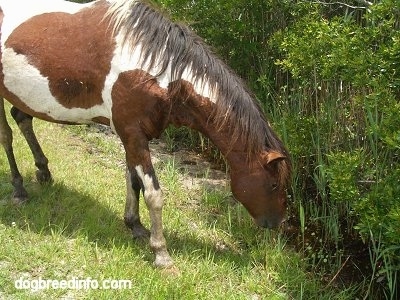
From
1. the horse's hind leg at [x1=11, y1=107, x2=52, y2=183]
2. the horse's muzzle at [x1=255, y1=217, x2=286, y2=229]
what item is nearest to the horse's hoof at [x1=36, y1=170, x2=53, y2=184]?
the horse's hind leg at [x1=11, y1=107, x2=52, y2=183]

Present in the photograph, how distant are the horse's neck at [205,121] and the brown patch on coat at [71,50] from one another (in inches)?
22.3

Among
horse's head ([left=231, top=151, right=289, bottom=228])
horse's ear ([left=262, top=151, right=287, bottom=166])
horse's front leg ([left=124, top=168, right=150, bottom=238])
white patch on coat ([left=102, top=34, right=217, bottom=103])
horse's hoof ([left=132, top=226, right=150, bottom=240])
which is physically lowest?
horse's hoof ([left=132, top=226, right=150, bottom=240])

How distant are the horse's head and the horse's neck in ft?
0.36

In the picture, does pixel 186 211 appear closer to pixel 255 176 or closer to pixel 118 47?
Answer: pixel 255 176

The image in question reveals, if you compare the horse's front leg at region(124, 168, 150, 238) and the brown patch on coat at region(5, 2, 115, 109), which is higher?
the brown patch on coat at region(5, 2, 115, 109)

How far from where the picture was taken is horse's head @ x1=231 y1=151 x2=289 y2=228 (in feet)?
12.0

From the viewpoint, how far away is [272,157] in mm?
3562

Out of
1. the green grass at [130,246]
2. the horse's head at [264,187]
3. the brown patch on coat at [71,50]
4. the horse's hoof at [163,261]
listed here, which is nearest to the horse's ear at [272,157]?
the horse's head at [264,187]

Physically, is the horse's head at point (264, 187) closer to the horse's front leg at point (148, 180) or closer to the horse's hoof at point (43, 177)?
the horse's front leg at point (148, 180)

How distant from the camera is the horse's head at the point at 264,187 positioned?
3652 millimetres

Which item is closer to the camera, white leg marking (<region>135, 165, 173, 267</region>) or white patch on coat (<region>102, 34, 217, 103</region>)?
white patch on coat (<region>102, 34, 217, 103</region>)

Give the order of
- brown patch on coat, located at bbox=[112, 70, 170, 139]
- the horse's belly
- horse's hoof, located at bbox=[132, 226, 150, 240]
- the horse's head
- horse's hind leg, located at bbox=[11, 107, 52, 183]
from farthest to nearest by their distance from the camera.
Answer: horse's hind leg, located at bbox=[11, 107, 52, 183] → horse's hoof, located at bbox=[132, 226, 150, 240] → the horse's belly → the horse's head → brown patch on coat, located at bbox=[112, 70, 170, 139]

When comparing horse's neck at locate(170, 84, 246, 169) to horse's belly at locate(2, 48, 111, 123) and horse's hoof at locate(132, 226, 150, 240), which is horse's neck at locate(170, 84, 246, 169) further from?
horse's hoof at locate(132, 226, 150, 240)

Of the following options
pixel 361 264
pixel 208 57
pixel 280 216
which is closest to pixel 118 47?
pixel 208 57
